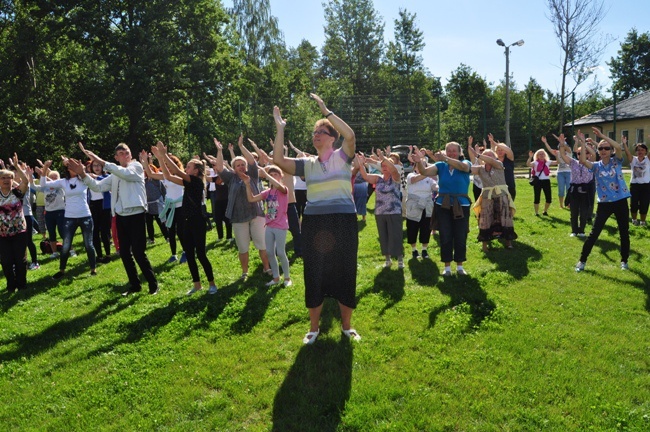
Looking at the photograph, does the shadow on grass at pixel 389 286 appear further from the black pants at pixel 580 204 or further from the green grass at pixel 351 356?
the black pants at pixel 580 204

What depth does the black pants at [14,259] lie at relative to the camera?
7.50 meters

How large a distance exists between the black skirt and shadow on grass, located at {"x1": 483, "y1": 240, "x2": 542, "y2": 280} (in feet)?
11.5

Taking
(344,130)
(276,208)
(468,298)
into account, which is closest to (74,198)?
(276,208)

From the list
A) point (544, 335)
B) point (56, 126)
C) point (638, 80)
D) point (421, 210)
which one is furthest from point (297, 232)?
point (638, 80)

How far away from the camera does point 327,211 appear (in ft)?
14.9

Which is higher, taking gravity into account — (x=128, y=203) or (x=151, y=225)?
(x=128, y=203)

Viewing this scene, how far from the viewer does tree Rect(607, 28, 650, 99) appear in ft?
176

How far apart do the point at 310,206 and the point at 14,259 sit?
18.9ft

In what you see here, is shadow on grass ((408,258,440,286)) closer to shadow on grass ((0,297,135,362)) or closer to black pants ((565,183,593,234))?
black pants ((565,183,593,234))

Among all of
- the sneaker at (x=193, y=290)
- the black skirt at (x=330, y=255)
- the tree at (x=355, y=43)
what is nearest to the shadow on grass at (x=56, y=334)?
the sneaker at (x=193, y=290)

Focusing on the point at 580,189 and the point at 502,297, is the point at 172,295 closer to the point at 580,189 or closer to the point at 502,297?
the point at 502,297

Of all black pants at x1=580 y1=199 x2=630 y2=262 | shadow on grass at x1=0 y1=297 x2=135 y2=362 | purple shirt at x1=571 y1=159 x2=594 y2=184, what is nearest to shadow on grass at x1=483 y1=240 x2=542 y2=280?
black pants at x1=580 y1=199 x2=630 y2=262

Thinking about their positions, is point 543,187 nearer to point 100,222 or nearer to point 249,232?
point 249,232

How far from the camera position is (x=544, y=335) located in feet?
16.1
